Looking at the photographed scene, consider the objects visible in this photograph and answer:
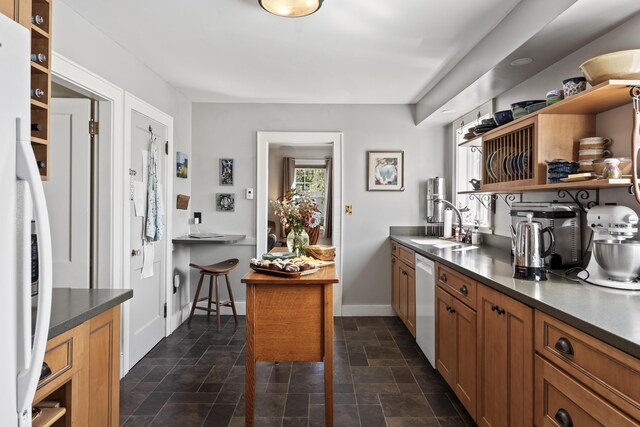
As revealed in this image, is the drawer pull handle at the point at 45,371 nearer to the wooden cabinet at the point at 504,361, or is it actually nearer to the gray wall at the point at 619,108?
the wooden cabinet at the point at 504,361

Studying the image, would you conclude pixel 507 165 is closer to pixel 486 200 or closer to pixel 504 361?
pixel 486 200

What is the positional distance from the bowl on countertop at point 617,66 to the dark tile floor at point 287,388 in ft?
6.50

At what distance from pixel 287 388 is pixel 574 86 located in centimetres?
251

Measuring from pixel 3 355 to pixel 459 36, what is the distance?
289cm

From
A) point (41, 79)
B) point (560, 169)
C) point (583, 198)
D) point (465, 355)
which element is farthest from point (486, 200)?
point (41, 79)

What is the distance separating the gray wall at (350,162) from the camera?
4.38 meters

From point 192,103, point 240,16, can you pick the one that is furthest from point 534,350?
point 192,103

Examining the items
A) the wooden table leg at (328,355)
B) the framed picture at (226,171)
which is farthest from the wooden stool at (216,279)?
the wooden table leg at (328,355)

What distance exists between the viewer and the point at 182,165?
4.07m

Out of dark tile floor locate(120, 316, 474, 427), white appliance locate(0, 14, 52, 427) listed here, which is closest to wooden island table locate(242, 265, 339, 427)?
dark tile floor locate(120, 316, 474, 427)

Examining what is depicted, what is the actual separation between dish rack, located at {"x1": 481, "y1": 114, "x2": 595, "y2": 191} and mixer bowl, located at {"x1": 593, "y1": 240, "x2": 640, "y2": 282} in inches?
21.0

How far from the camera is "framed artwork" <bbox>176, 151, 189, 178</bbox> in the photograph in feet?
13.0

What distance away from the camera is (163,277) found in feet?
11.9

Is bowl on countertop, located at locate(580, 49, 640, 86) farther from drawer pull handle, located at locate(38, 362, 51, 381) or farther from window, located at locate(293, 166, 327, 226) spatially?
window, located at locate(293, 166, 327, 226)
